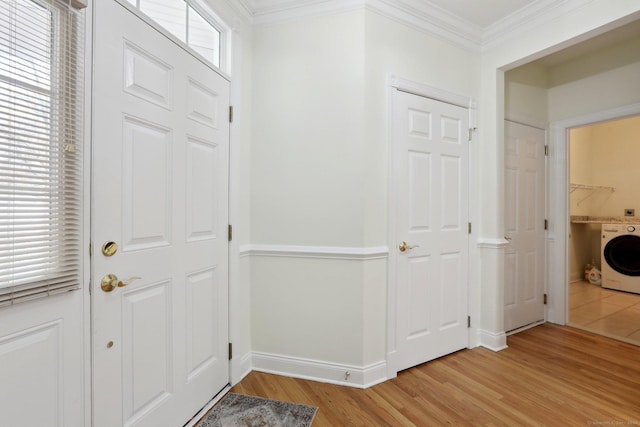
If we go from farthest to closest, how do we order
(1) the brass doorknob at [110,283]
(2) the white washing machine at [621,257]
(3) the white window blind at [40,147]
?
(2) the white washing machine at [621,257] < (1) the brass doorknob at [110,283] < (3) the white window blind at [40,147]

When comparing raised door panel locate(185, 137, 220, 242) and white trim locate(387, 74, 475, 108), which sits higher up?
white trim locate(387, 74, 475, 108)

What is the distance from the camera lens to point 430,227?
2406 millimetres

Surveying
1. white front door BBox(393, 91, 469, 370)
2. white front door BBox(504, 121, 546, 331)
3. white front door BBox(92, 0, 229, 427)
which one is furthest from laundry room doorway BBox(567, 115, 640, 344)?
white front door BBox(92, 0, 229, 427)

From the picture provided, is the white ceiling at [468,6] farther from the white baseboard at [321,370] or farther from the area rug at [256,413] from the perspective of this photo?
the area rug at [256,413]

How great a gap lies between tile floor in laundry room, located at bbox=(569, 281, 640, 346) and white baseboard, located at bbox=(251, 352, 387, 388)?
97.2 inches

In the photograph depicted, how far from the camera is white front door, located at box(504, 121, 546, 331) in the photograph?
3.00 metres

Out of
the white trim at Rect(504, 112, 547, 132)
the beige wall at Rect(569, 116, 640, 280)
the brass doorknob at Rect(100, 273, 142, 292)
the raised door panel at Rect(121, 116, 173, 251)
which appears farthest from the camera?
the beige wall at Rect(569, 116, 640, 280)

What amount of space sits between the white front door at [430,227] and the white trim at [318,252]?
0.21 meters

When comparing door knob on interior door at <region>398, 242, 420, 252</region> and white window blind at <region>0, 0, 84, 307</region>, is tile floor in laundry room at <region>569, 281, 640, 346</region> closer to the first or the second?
door knob on interior door at <region>398, 242, 420, 252</region>

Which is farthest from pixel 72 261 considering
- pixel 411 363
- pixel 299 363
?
pixel 411 363

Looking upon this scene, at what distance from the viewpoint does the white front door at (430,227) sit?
2271mm

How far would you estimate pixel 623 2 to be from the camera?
1.92 meters

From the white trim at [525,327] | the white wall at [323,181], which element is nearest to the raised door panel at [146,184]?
the white wall at [323,181]

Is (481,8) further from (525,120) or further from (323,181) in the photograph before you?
(323,181)
